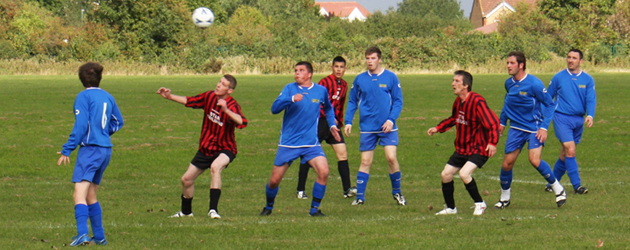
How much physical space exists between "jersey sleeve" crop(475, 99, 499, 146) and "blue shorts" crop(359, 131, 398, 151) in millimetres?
1665

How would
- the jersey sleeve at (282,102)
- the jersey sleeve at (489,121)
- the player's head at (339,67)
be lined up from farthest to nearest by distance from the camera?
the player's head at (339,67) → the jersey sleeve at (489,121) → the jersey sleeve at (282,102)

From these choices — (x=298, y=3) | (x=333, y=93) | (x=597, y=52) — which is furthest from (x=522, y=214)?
(x=298, y=3)

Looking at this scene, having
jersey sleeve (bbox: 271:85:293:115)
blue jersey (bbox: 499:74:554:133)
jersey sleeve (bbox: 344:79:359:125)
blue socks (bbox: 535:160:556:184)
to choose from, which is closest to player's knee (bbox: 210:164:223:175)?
jersey sleeve (bbox: 271:85:293:115)

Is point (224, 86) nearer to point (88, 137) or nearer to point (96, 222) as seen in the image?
point (88, 137)

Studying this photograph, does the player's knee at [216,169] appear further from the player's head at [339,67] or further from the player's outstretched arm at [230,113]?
the player's head at [339,67]

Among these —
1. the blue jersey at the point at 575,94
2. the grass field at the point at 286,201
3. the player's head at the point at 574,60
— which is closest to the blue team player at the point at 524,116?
the grass field at the point at 286,201

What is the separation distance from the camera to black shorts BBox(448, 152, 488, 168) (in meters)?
8.61

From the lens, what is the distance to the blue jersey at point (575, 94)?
1068 centimetres

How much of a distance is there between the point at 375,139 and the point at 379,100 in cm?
51

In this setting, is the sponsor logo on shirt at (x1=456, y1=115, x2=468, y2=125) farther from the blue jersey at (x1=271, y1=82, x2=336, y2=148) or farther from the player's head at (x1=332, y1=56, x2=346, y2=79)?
the player's head at (x1=332, y1=56, x2=346, y2=79)

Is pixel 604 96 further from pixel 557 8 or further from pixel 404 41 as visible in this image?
pixel 557 8

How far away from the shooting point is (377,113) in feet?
32.7

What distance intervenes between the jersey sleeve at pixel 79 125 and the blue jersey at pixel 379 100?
4.00 metres

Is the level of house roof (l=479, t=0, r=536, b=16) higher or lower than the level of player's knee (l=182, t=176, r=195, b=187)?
higher
